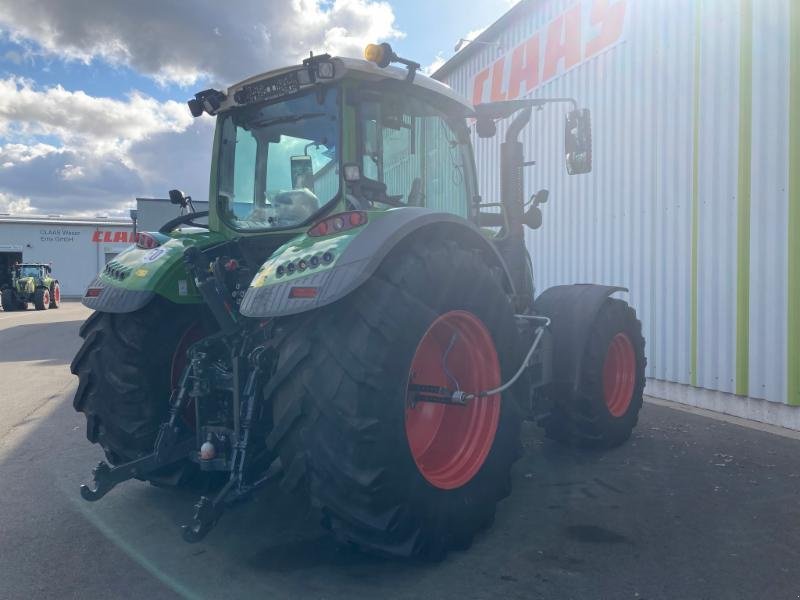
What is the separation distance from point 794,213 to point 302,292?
4.79 m

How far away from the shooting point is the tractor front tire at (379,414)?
2623 mm

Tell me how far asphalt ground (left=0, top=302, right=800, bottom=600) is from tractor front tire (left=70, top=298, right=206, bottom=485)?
464mm

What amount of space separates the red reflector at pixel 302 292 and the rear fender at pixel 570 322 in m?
2.68

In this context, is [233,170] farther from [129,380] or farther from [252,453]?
[252,453]

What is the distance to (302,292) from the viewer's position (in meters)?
2.65

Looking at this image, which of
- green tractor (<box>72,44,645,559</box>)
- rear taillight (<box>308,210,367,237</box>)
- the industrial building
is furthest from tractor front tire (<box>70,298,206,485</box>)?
the industrial building

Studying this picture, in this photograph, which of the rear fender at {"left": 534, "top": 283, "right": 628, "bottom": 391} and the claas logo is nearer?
the rear fender at {"left": 534, "top": 283, "right": 628, "bottom": 391}

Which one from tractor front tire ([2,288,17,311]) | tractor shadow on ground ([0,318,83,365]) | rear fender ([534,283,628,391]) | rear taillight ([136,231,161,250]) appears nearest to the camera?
rear taillight ([136,231,161,250])

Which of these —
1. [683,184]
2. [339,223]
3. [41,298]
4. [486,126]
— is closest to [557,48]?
[683,184]

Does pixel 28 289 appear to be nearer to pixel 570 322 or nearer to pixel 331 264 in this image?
pixel 570 322

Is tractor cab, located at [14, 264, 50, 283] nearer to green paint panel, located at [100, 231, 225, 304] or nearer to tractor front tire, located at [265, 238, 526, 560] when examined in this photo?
green paint panel, located at [100, 231, 225, 304]

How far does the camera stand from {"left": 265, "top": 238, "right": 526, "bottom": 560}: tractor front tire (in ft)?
8.61

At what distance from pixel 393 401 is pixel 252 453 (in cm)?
73

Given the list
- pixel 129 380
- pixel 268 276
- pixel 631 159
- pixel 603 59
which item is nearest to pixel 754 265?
pixel 631 159
